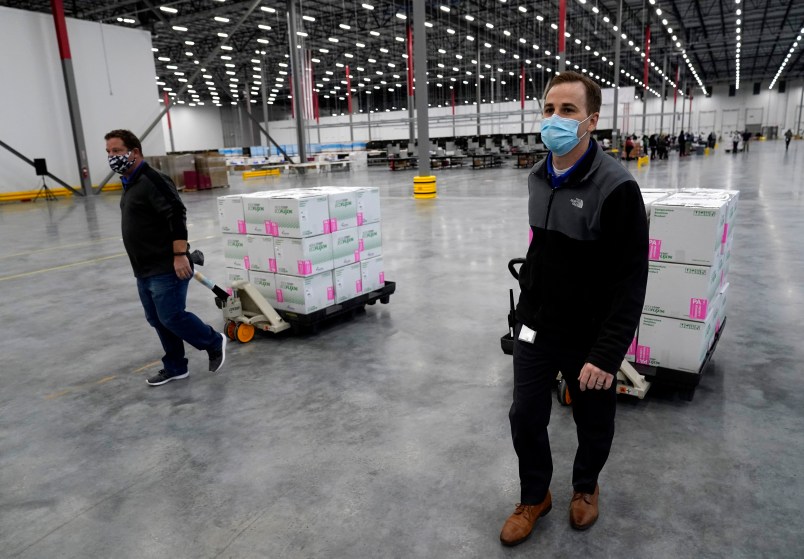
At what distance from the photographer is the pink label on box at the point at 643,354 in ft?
12.5

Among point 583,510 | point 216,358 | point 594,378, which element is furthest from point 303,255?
point 594,378

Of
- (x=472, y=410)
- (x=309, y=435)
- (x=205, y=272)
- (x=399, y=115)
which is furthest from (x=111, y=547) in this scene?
(x=399, y=115)

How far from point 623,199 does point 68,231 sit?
1313 centimetres

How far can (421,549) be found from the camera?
243cm

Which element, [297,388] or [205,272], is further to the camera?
[205,272]

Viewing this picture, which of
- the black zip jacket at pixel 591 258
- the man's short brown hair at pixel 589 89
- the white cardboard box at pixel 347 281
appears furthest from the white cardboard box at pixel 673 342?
the white cardboard box at pixel 347 281

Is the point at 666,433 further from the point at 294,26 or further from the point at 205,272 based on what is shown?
the point at 294,26

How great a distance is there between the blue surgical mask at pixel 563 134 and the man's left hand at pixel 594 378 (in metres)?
0.82

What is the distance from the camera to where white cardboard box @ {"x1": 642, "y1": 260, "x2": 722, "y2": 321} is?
11.8 feet

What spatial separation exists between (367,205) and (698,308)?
3.21 metres

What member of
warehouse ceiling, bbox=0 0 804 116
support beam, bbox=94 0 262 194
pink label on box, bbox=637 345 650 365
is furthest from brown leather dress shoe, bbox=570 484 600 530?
warehouse ceiling, bbox=0 0 804 116

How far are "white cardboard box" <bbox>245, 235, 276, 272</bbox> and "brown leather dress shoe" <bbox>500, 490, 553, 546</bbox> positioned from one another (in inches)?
137

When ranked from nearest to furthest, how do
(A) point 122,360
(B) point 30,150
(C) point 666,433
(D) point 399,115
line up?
(C) point 666,433 < (A) point 122,360 < (B) point 30,150 < (D) point 399,115

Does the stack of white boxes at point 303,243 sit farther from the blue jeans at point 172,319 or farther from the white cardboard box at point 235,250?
the blue jeans at point 172,319
